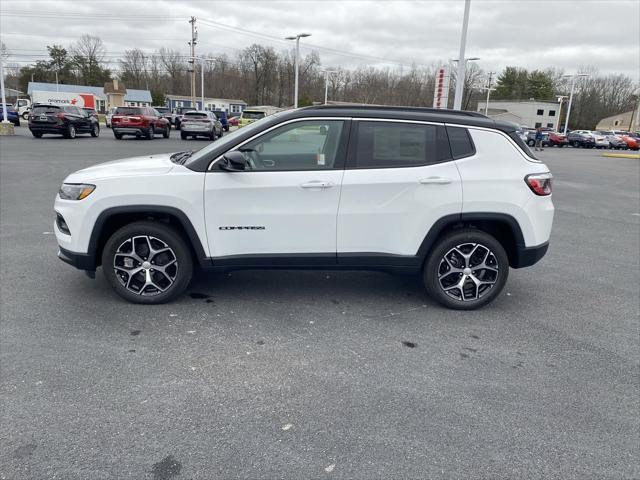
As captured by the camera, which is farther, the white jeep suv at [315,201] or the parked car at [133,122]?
the parked car at [133,122]

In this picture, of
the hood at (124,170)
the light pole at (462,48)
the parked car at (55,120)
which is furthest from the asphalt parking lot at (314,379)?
the parked car at (55,120)

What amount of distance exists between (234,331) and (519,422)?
221cm

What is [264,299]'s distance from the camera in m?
4.69

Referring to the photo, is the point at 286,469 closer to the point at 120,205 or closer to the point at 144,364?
the point at 144,364

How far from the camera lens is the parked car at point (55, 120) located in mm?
23359

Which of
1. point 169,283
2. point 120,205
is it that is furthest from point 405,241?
point 120,205

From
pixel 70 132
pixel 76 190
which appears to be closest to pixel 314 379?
pixel 76 190

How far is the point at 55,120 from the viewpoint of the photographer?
23.5 meters

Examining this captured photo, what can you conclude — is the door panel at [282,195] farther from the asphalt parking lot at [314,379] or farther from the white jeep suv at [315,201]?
the asphalt parking lot at [314,379]

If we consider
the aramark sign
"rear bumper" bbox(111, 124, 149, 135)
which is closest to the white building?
the aramark sign

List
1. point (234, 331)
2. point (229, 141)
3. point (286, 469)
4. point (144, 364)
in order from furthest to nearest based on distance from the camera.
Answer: point (229, 141), point (234, 331), point (144, 364), point (286, 469)

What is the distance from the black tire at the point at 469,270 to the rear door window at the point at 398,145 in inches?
29.8

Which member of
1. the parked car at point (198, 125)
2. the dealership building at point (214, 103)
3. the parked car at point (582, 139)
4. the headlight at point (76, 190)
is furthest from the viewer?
the dealership building at point (214, 103)

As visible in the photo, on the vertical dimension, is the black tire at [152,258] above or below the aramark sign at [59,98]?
below
